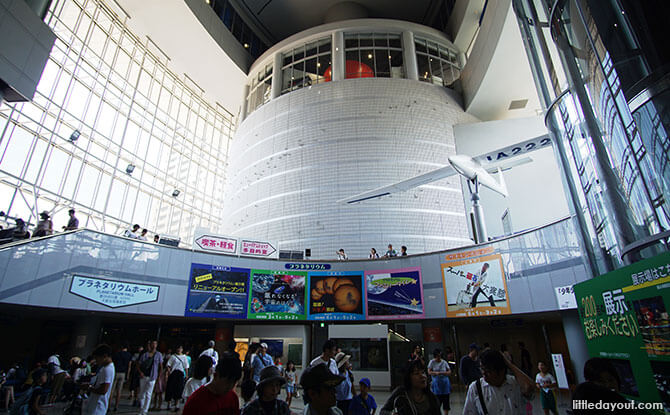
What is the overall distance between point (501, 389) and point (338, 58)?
980 inches

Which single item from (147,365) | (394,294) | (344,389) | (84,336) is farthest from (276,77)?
(344,389)

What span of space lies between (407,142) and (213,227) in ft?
59.9

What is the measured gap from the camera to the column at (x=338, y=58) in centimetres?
2400

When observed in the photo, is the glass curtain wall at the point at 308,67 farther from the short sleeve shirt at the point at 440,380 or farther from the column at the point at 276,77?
the short sleeve shirt at the point at 440,380

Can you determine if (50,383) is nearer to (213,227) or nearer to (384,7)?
(213,227)

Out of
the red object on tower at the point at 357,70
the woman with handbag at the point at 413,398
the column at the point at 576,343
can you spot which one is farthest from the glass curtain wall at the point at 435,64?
the woman with handbag at the point at 413,398

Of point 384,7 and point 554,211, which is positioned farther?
point 384,7

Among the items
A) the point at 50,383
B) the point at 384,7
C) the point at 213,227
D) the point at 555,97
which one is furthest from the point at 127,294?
the point at 384,7

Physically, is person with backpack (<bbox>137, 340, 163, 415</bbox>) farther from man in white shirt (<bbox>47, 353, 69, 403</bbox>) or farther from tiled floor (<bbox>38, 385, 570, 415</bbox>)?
Answer: man in white shirt (<bbox>47, 353, 69, 403</bbox>)

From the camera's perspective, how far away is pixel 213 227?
29.9 m

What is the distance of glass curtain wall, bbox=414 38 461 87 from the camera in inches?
974

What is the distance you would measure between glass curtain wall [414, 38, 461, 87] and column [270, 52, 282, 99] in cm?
1033

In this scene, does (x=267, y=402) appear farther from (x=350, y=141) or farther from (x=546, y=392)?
(x=350, y=141)

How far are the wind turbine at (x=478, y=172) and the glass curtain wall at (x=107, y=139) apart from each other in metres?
13.5
